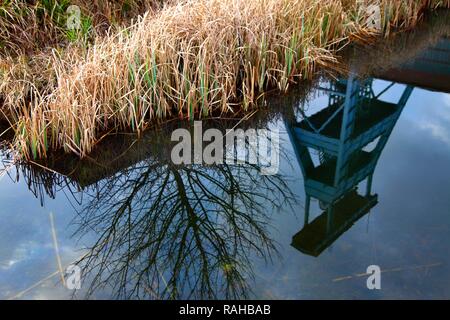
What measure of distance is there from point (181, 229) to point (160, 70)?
1720 millimetres

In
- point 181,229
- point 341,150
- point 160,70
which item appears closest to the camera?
point 181,229

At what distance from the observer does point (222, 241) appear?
3.12 metres

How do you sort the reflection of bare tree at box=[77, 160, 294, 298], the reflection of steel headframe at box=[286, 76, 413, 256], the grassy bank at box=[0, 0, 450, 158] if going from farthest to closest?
the grassy bank at box=[0, 0, 450, 158] < the reflection of steel headframe at box=[286, 76, 413, 256] < the reflection of bare tree at box=[77, 160, 294, 298]

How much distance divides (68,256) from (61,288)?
279 mm

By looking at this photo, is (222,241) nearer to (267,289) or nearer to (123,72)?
(267,289)

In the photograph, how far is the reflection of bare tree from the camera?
2789 mm

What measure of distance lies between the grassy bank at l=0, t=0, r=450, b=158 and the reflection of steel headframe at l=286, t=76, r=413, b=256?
21.0 inches

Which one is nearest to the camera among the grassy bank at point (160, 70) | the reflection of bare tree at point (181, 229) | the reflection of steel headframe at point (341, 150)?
the reflection of bare tree at point (181, 229)

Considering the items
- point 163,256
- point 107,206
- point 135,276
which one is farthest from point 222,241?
point 107,206

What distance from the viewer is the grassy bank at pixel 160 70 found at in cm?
397

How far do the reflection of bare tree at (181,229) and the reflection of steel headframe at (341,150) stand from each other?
28 cm

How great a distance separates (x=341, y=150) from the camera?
167 inches

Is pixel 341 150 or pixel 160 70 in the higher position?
pixel 160 70

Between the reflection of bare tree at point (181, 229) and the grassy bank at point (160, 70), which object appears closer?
the reflection of bare tree at point (181, 229)
